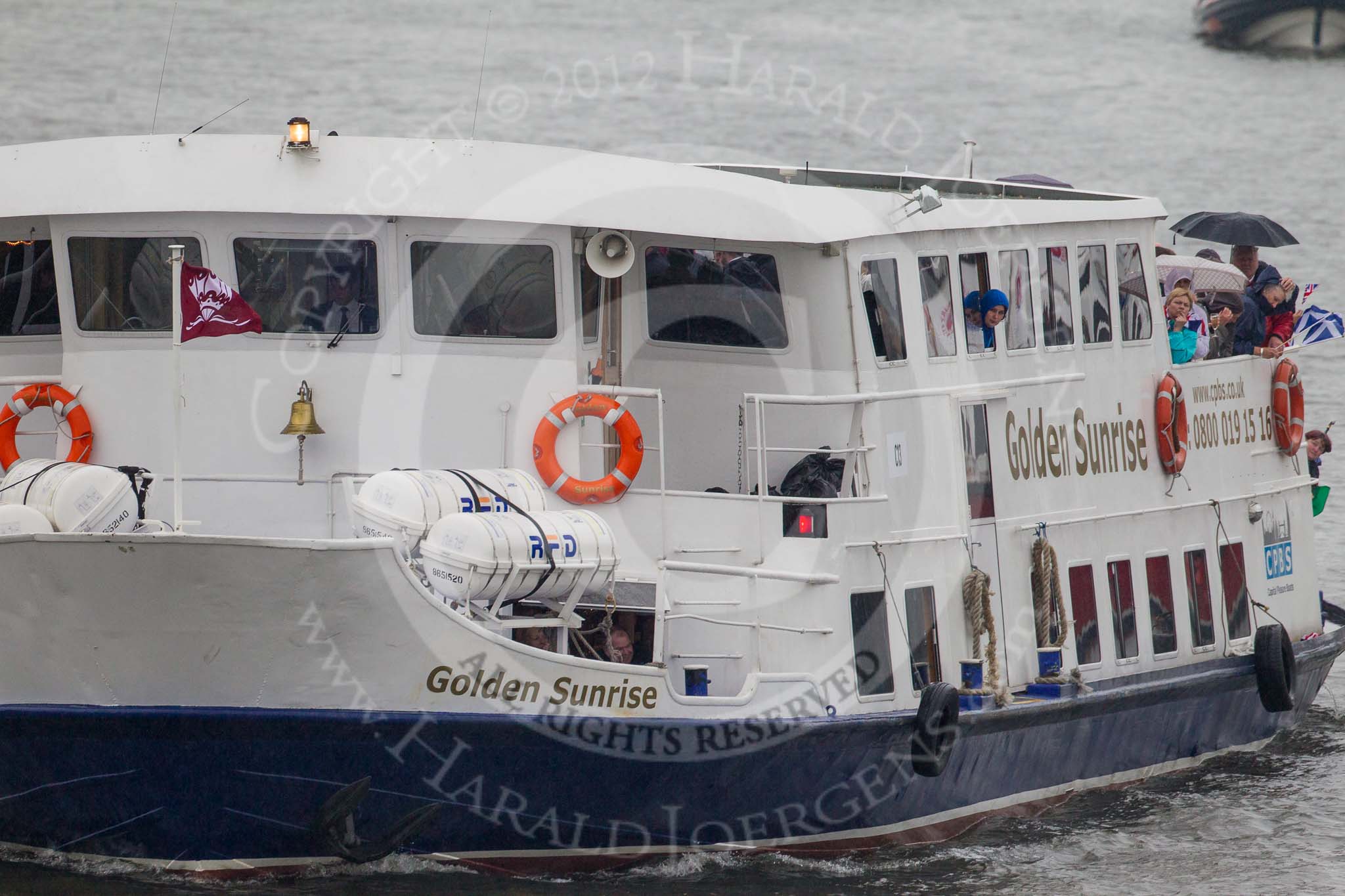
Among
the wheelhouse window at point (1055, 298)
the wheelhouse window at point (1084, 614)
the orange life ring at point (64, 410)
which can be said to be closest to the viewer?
the orange life ring at point (64, 410)

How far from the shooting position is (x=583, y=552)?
10.0 meters

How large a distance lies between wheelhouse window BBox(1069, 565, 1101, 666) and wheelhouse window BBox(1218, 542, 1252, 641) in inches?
65.8

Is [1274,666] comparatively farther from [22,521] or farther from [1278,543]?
[22,521]

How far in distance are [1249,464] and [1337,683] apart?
190 inches

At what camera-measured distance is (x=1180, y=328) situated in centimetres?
1431

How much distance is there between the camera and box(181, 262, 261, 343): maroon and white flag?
32.0 feet

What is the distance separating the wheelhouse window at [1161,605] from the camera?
13.8 meters

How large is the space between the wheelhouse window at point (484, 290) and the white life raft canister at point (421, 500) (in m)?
1.20

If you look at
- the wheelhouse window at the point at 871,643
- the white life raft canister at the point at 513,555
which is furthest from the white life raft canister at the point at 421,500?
the wheelhouse window at the point at 871,643

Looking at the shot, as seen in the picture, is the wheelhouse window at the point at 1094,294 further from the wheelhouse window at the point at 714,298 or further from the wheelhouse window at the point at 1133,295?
the wheelhouse window at the point at 714,298

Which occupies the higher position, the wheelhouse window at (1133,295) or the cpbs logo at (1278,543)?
the wheelhouse window at (1133,295)

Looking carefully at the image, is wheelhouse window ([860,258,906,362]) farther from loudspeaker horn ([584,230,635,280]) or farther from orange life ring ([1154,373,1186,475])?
orange life ring ([1154,373,1186,475])

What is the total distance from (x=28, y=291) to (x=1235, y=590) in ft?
30.1

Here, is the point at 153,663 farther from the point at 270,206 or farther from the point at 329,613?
the point at 270,206
